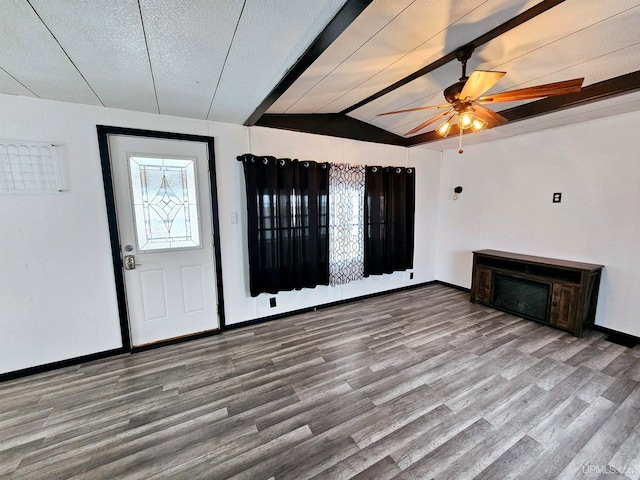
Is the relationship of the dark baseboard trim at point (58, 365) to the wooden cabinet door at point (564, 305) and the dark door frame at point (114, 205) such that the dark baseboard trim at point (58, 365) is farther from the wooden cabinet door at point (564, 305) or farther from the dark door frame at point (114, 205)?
the wooden cabinet door at point (564, 305)

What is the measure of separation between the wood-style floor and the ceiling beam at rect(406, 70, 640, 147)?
2385 millimetres

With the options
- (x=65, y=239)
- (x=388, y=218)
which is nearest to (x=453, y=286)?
(x=388, y=218)

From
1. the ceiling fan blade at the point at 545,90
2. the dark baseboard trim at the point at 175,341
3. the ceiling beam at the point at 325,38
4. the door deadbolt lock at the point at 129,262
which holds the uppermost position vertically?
the ceiling beam at the point at 325,38

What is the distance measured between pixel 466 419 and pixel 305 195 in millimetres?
2590

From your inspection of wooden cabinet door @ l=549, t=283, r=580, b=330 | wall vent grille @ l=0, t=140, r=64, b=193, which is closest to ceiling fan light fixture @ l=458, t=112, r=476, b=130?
wooden cabinet door @ l=549, t=283, r=580, b=330

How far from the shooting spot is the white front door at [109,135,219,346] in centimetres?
254

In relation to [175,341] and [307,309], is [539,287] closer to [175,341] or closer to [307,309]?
[307,309]

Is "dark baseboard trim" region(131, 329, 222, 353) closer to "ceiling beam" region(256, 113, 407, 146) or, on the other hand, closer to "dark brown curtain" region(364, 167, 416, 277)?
"dark brown curtain" region(364, 167, 416, 277)

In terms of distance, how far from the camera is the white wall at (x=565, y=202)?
110 inches

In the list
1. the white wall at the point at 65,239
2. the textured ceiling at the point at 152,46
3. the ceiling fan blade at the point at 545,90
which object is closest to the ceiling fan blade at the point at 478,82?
the ceiling fan blade at the point at 545,90

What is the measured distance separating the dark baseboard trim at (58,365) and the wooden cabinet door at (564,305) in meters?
4.67

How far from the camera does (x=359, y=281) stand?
13.2 feet

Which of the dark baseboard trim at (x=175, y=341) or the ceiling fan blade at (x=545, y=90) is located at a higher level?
the ceiling fan blade at (x=545, y=90)

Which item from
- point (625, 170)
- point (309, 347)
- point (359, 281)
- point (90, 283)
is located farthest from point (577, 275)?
point (90, 283)
